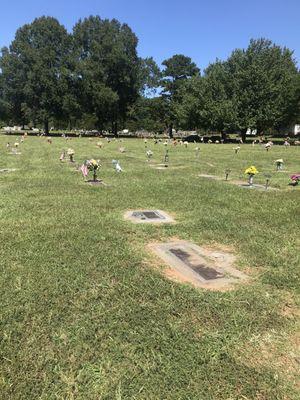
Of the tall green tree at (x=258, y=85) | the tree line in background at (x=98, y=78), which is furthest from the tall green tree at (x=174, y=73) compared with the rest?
the tall green tree at (x=258, y=85)

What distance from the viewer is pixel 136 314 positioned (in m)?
4.46

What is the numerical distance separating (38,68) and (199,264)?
202ft

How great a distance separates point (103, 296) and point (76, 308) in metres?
0.41

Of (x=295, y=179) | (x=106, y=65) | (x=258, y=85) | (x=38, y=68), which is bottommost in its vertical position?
(x=295, y=179)

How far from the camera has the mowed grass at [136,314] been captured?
342 cm

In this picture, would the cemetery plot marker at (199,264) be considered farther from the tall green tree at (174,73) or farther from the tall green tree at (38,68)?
the tall green tree at (174,73)

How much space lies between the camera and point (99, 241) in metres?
6.94

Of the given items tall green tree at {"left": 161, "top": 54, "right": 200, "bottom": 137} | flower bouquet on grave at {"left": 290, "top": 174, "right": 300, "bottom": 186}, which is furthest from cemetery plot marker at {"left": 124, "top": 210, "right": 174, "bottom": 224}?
tall green tree at {"left": 161, "top": 54, "right": 200, "bottom": 137}

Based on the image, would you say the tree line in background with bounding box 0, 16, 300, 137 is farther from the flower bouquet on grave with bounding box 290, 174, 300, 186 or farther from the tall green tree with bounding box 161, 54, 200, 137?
the flower bouquet on grave with bounding box 290, 174, 300, 186

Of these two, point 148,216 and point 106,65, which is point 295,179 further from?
point 106,65

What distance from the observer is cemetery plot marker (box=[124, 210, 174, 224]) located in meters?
8.61

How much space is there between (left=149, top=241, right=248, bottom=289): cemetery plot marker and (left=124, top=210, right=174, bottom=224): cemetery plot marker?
159 cm

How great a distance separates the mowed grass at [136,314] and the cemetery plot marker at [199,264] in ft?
0.69

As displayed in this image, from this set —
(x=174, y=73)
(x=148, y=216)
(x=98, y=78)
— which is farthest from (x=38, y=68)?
(x=148, y=216)
